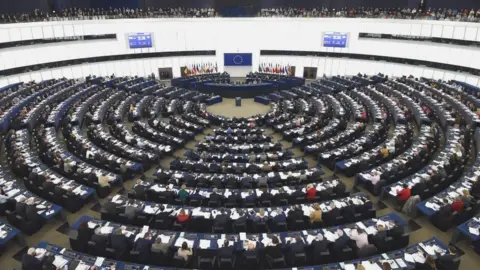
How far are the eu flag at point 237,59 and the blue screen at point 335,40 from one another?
11063 millimetres

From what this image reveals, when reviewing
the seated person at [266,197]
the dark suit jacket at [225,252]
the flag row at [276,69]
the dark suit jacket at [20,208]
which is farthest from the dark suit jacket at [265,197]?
the flag row at [276,69]

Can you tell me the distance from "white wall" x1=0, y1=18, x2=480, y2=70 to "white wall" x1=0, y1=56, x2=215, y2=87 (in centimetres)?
141

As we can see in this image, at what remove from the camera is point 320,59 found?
158ft

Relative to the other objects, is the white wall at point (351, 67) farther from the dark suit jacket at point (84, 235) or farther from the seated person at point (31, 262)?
the seated person at point (31, 262)

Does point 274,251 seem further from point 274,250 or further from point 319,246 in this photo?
point 319,246

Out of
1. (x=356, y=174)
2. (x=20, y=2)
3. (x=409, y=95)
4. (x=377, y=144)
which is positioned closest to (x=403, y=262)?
(x=356, y=174)

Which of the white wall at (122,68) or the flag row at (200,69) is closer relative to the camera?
the white wall at (122,68)

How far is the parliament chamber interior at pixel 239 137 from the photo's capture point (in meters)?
12.8

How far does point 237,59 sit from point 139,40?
14216mm

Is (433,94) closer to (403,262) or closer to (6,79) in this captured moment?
(403,262)

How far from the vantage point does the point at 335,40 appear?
151 ft

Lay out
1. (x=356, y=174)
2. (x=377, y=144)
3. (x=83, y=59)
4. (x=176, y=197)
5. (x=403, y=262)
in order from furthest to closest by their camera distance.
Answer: (x=83, y=59) → (x=377, y=144) → (x=356, y=174) → (x=176, y=197) → (x=403, y=262)

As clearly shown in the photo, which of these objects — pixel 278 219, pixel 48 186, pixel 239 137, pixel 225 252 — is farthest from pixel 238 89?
pixel 225 252

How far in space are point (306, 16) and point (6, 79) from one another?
38.5 m
